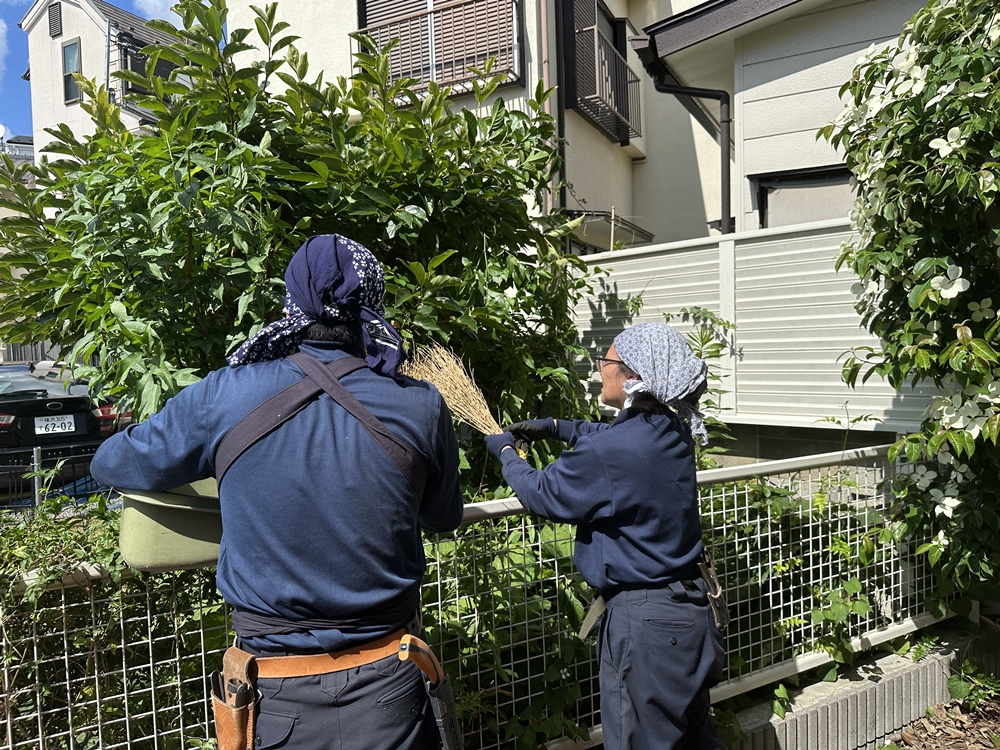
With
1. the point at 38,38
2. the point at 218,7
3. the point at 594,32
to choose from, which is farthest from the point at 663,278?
the point at 38,38

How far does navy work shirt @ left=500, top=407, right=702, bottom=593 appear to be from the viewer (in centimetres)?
218

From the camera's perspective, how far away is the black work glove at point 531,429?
2.61 m

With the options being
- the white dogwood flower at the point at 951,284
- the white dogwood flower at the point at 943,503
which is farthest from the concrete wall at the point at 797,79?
the white dogwood flower at the point at 943,503

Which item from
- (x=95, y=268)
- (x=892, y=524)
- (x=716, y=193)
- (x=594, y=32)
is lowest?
(x=892, y=524)

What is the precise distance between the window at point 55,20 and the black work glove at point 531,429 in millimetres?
23789

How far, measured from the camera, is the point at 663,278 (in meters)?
5.59

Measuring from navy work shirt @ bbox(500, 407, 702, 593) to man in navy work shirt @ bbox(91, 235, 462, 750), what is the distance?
656mm

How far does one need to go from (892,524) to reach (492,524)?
2.30 m

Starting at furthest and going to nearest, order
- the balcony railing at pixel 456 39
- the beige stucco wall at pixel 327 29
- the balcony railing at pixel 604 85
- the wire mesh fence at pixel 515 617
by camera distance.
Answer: the beige stucco wall at pixel 327 29, the balcony railing at pixel 604 85, the balcony railing at pixel 456 39, the wire mesh fence at pixel 515 617

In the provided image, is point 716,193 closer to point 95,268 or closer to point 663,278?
point 663,278

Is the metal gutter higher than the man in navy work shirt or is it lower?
higher

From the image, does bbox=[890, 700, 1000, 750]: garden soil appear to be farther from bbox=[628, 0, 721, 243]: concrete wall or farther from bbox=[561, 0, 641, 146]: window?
bbox=[628, 0, 721, 243]: concrete wall

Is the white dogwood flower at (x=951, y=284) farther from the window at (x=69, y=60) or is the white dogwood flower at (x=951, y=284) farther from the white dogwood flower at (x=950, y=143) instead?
the window at (x=69, y=60)

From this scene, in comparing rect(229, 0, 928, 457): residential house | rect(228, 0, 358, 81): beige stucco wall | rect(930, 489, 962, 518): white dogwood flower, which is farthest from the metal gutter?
rect(930, 489, 962, 518): white dogwood flower
